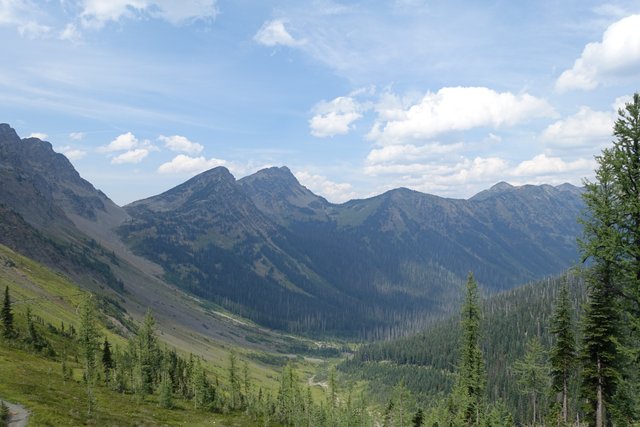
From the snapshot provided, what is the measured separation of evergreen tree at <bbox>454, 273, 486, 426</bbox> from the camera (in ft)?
145

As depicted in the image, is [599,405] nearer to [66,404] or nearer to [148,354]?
[66,404]

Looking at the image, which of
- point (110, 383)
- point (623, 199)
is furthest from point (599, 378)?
point (110, 383)

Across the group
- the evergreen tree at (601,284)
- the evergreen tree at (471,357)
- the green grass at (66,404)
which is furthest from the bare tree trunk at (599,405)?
the green grass at (66,404)

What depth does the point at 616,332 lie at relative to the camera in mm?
29484

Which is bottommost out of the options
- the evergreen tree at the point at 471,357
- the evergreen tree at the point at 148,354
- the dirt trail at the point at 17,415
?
the evergreen tree at the point at 148,354

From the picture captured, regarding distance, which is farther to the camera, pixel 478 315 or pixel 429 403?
pixel 429 403

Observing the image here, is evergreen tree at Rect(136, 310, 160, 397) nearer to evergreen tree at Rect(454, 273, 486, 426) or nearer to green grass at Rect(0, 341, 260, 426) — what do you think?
green grass at Rect(0, 341, 260, 426)

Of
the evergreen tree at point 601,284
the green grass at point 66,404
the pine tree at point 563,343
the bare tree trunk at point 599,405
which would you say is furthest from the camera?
the pine tree at point 563,343

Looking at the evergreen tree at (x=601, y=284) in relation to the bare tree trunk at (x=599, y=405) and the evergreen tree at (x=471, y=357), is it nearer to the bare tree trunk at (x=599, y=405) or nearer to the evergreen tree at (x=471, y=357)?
the bare tree trunk at (x=599, y=405)

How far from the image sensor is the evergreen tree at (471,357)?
44.2 meters

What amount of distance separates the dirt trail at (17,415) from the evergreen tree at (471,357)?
41804mm

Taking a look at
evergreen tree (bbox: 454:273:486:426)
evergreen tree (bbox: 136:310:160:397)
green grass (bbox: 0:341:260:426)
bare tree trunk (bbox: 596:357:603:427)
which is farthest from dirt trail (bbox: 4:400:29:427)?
evergreen tree (bbox: 136:310:160:397)

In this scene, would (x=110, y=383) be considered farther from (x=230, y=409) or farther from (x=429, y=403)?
(x=429, y=403)

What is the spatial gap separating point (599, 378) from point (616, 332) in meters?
3.64
